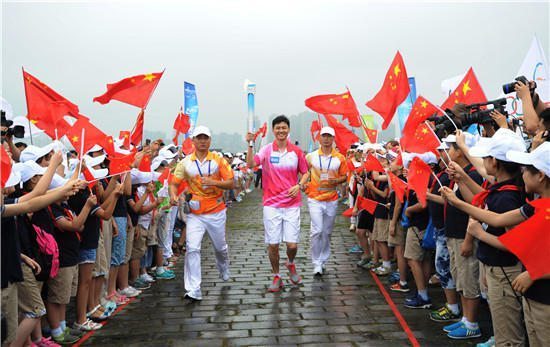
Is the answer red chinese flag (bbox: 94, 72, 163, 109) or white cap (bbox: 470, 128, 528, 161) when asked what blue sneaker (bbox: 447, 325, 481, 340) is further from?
red chinese flag (bbox: 94, 72, 163, 109)

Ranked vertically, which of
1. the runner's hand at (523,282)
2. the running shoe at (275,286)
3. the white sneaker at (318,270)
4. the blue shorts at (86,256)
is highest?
the runner's hand at (523,282)

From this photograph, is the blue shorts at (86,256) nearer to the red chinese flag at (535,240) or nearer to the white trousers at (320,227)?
the white trousers at (320,227)

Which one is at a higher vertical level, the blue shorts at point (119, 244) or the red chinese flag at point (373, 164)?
the red chinese flag at point (373, 164)

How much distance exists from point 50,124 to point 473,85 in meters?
5.06

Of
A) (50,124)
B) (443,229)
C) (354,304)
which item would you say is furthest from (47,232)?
(443,229)

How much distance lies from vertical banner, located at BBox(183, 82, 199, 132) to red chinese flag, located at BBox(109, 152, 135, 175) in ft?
31.2

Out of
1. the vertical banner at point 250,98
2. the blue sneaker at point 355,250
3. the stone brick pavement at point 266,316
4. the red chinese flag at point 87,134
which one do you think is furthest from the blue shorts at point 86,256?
the vertical banner at point 250,98

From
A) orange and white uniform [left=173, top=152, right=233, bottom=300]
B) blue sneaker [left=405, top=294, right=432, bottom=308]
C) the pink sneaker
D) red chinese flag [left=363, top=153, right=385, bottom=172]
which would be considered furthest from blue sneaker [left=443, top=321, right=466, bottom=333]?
orange and white uniform [left=173, top=152, right=233, bottom=300]

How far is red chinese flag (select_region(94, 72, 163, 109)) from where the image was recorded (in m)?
6.04

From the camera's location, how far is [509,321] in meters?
3.43

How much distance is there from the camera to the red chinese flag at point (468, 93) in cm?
593

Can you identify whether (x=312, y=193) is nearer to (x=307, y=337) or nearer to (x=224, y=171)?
(x=224, y=171)

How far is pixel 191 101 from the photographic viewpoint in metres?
14.8

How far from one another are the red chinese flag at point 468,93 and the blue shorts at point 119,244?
424cm
